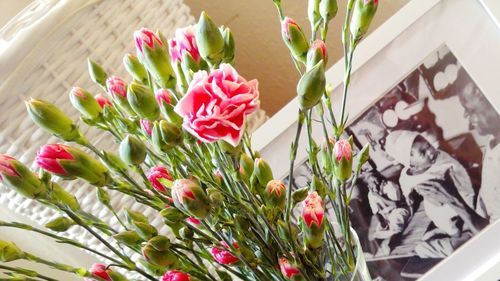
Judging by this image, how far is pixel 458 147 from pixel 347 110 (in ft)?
0.42

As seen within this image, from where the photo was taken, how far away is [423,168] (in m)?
0.68

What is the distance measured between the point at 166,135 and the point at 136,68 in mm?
74

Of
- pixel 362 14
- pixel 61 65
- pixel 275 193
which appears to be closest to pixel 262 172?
pixel 275 193

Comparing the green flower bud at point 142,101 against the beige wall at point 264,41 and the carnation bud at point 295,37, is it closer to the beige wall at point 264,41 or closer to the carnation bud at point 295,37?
the carnation bud at point 295,37

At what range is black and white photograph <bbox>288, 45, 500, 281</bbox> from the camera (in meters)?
0.67

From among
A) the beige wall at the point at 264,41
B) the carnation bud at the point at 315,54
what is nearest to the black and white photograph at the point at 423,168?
the beige wall at the point at 264,41

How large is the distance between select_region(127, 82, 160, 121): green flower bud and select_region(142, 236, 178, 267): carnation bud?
7 centimetres

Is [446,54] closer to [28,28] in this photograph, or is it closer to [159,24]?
[159,24]

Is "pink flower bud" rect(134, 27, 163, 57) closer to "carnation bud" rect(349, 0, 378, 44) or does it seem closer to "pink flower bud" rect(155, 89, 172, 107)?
"pink flower bud" rect(155, 89, 172, 107)

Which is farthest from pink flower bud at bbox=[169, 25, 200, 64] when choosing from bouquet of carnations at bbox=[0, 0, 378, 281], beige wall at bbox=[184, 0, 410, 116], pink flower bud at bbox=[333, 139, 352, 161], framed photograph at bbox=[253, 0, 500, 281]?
beige wall at bbox=[184, 0, 410, 116]

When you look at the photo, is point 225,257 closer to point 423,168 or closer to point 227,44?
point 227,44

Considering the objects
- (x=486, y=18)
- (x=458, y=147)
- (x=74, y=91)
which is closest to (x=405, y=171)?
(x=458, y=147)

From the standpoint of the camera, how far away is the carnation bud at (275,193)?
1.22 ft

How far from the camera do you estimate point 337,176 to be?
0.40m
